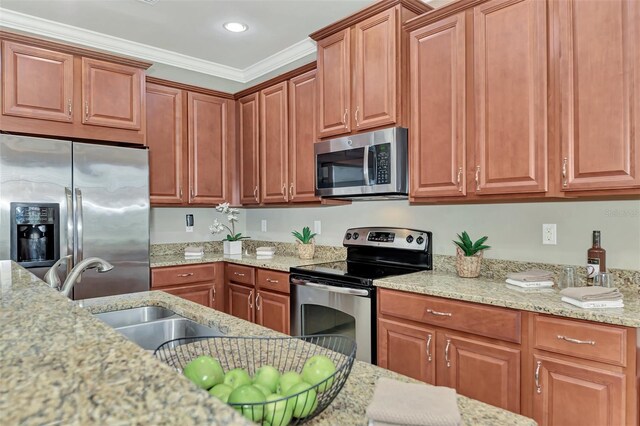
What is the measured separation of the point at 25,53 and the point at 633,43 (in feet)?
Answer: 11.7

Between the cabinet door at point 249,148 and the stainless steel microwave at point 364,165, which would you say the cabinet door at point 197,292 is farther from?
the stainless steel microwave at point 364,165

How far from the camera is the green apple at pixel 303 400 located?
2.18ft

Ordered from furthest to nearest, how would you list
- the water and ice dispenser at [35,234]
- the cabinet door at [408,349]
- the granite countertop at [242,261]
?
1. the granite countertop at [242,261]
2. the water and ice dispenser at [35,234]
3. the cabinet door at [408,349]

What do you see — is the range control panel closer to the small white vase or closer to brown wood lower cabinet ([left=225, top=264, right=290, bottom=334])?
brown wood lower cabinet ([left=225, top=264, right=290, bottom=334])

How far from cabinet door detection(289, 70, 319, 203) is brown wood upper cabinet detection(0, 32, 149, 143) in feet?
4.04

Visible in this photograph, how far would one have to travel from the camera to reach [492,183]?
2.20 meters

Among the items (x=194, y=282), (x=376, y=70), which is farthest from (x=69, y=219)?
(x=376, y=70)

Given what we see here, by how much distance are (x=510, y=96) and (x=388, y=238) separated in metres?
1.27

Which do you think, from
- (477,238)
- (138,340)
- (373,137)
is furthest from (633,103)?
(138,340)

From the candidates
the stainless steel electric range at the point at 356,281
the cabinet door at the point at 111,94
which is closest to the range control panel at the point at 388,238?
the stainless steel electric range at the point at 356,281

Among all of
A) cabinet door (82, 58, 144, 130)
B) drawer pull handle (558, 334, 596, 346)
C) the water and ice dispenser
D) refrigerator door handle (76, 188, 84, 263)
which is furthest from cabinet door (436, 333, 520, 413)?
cabinet door (82, 58, 144, 130)

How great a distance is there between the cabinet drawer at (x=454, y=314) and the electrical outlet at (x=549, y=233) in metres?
0.66

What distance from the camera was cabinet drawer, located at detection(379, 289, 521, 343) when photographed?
6.07 feet

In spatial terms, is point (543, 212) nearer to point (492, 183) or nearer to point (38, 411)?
point (492, 183)
